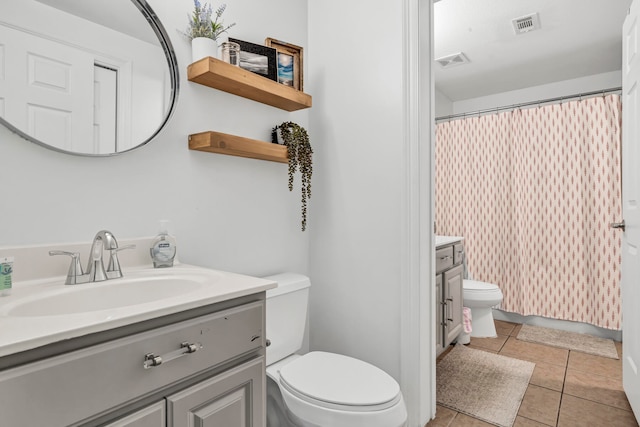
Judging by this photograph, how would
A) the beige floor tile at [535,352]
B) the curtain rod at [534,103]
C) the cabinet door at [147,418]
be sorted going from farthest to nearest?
1. the curtain rod at [534,103]
2. the beige floor tile at [535,352]
3. the cabinet door at [147,418]

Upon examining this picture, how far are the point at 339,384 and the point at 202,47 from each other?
4.31 feet

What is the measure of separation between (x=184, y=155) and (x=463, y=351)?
2277 mm

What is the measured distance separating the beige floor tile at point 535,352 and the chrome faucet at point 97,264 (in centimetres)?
254

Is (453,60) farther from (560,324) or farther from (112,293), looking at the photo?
(112,293)

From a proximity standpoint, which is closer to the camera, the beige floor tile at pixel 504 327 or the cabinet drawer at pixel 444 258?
the cabinet drawer at pixel 444 258

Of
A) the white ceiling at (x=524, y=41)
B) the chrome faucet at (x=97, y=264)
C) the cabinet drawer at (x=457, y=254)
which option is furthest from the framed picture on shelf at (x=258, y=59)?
the cabinet drawer at (x=457, y=254)

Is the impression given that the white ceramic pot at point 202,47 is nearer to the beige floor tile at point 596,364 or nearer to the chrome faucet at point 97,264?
the chrome faucet at point 97,264

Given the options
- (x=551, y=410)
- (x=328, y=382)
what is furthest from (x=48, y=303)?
(x=551, y=410)

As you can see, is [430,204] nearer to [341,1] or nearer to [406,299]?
[406,299]

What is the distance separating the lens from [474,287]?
109 inches

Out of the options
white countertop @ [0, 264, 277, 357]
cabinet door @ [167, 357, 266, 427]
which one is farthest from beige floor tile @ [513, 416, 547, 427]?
white countertop @ [0, 264, 277, 357]

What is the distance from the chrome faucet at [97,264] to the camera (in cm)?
97

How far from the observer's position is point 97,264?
3.26 feet

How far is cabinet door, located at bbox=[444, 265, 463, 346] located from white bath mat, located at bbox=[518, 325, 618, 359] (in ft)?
2.51
